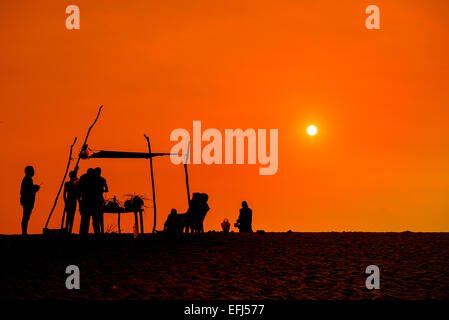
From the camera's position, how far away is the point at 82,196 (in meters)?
20.3

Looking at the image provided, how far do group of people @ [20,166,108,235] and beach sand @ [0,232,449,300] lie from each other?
0.66 meters

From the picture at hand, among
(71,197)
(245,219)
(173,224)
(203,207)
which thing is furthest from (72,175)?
(245,219)

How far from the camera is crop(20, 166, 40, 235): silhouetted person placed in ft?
68.4

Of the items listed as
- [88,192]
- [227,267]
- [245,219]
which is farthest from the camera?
[245,219]

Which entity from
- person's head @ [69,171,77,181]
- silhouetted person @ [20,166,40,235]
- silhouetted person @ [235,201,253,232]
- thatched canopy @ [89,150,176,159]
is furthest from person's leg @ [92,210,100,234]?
silhouetted person @ [235,201,253,232]

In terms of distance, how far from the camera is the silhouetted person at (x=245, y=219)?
2516cm

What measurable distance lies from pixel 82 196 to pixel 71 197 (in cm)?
148

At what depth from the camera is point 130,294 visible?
12.3 metres

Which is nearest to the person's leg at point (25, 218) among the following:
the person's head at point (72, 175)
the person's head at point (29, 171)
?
the person's head at point (29, 171)

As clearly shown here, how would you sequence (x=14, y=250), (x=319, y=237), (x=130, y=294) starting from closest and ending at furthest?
(x=130, y=294) → (x=14, y=250) → (x=319, y=237)

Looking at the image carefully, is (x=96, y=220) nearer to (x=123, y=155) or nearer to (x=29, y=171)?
(x=29, y=171)
